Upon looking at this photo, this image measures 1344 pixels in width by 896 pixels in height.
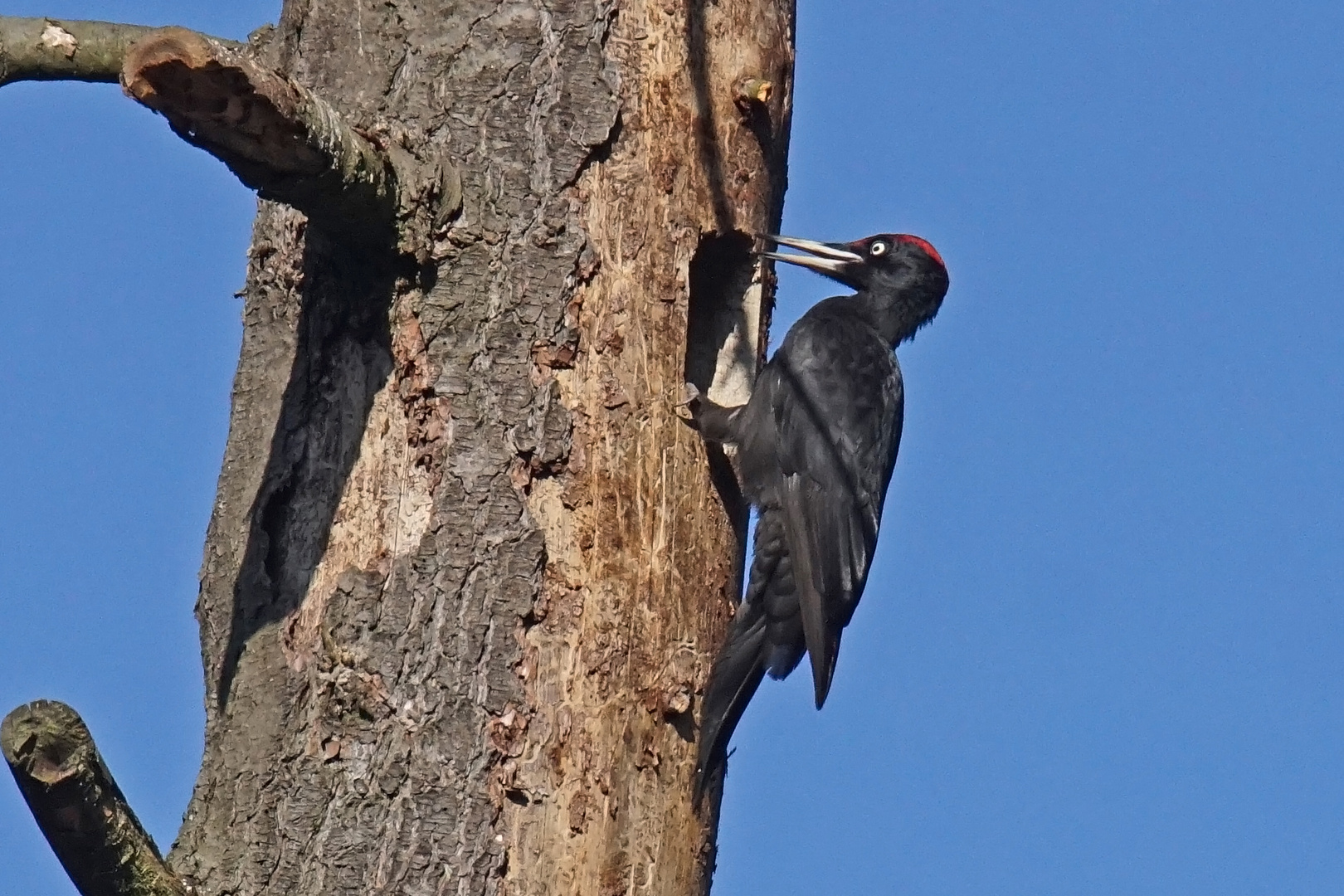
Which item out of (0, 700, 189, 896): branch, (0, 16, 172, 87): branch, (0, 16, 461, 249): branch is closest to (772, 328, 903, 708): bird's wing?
(0, 16, 461, 249): branch

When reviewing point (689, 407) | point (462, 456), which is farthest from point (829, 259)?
point (462, 456)

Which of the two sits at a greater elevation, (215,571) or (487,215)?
(487,215)

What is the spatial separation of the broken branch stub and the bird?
0.85 metres

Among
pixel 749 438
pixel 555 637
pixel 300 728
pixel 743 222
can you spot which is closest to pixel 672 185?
pixel 743 222

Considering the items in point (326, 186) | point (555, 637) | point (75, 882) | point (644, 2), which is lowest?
point (75, 882)

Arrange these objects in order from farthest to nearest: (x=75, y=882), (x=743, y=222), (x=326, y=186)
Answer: (x=743, y=222), (x=326, y=186), (x=75, y=882)

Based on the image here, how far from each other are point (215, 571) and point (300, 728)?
45cm

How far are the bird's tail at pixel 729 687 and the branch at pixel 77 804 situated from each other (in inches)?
43.3

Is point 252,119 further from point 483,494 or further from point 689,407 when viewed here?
point 689,407

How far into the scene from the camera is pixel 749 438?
433 cm

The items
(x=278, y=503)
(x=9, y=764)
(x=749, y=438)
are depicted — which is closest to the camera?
(x=9, y=764)

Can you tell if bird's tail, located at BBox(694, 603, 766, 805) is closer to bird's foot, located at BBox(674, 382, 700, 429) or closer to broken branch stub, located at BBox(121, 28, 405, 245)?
bird's foot, located at BBox(674, 382, 700, 429)

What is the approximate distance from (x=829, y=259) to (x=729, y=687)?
2130 millimetres

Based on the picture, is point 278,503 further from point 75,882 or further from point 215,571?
point 75,882
